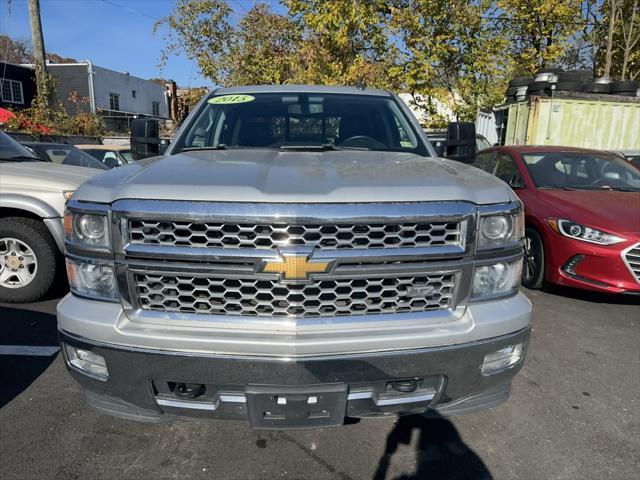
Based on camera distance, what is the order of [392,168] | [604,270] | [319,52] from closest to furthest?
[392,168], [604,270], [319,52]

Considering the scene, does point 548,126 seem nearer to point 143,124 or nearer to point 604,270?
point 604,270

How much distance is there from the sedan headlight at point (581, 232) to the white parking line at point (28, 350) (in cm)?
469

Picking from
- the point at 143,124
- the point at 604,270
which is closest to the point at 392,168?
the point at 143,124

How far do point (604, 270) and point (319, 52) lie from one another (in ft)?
30.9

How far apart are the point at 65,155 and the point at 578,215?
6.98 meters

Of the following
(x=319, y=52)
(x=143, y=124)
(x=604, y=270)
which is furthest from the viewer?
(x=319, y=52)

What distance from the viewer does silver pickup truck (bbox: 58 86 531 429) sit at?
1.81m

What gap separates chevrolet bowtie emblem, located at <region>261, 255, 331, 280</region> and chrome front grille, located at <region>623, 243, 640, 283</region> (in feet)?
12.0

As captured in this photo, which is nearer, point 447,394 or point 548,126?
point 447,394

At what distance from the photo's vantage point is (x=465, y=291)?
1979 millimetres

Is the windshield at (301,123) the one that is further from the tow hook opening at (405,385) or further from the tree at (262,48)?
the tree at (262,48)

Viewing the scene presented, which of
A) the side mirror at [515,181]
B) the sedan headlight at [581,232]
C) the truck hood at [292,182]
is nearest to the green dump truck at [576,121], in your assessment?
the side mirror at [515,181]

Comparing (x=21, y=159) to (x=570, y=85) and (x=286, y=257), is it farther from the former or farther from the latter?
(x=570, y=85)

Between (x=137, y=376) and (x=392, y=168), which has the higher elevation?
(x=392, y=168)
